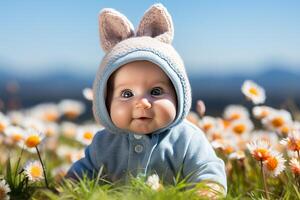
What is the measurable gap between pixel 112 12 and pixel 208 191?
101cm

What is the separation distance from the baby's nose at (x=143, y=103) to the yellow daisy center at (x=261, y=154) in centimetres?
51

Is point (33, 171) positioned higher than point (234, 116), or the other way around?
point (33, 171)

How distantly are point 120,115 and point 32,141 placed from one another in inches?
22.0

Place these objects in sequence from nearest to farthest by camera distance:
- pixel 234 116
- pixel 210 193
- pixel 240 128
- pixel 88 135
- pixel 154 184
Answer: pixel 154 184
pixel 210 193
pixel 88 135
pixel 240 128
pixel 234 116

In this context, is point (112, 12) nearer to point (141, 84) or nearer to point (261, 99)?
point (141, 84)

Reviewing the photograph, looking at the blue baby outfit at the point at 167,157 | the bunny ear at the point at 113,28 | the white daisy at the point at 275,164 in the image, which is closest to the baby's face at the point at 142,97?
the blue baby outfit at the point at 167,157

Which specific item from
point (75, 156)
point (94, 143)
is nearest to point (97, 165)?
point (94, 143)

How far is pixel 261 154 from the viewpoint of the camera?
2949 mm

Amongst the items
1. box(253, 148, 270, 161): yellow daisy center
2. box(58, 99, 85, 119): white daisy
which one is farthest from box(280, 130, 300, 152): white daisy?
box(58, 99, 85, 119): white daisy

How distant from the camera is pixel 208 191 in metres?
2.79

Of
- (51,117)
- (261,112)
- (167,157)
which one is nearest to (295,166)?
(167,157)

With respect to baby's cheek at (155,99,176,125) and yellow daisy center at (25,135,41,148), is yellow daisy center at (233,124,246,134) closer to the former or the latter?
baby's cheek at (155,99,176,125)

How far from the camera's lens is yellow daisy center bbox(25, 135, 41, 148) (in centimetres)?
333

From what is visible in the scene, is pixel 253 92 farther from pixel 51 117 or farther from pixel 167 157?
pixel 51 117
